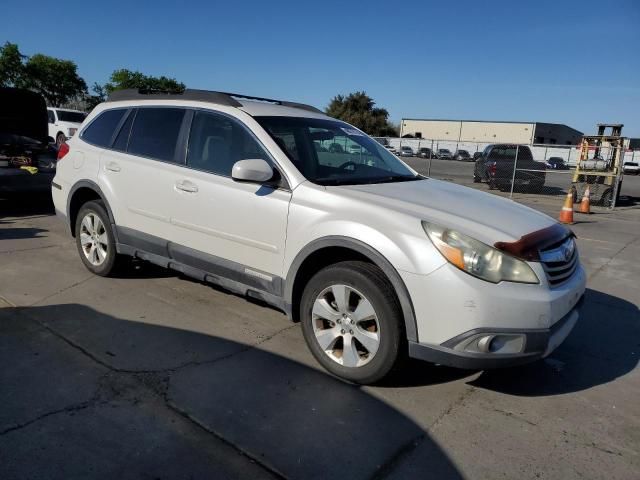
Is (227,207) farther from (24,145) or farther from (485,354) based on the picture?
(24,145)

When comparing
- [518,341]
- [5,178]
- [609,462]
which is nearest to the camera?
[609,462]

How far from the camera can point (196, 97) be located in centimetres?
Answer: 432

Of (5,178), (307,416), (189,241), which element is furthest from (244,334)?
(5,178)

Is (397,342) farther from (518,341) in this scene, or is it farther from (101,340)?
(101,340)

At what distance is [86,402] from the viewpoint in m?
2.88

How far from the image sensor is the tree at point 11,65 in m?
37.4

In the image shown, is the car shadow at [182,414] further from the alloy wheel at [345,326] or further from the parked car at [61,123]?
the parked car at [61,123]

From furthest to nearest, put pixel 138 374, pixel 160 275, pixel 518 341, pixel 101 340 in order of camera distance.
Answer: pixel 160 275, pixel 101 340, pixel 138 374, pixel 518 341

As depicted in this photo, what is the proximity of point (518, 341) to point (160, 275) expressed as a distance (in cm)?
370

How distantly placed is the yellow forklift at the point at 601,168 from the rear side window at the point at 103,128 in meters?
13.0

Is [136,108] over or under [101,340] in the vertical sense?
over

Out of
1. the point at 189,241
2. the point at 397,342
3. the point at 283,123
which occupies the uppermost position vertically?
the point at 283,123

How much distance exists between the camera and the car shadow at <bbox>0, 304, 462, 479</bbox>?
2.45m

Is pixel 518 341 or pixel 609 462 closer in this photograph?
pixel 609 462
